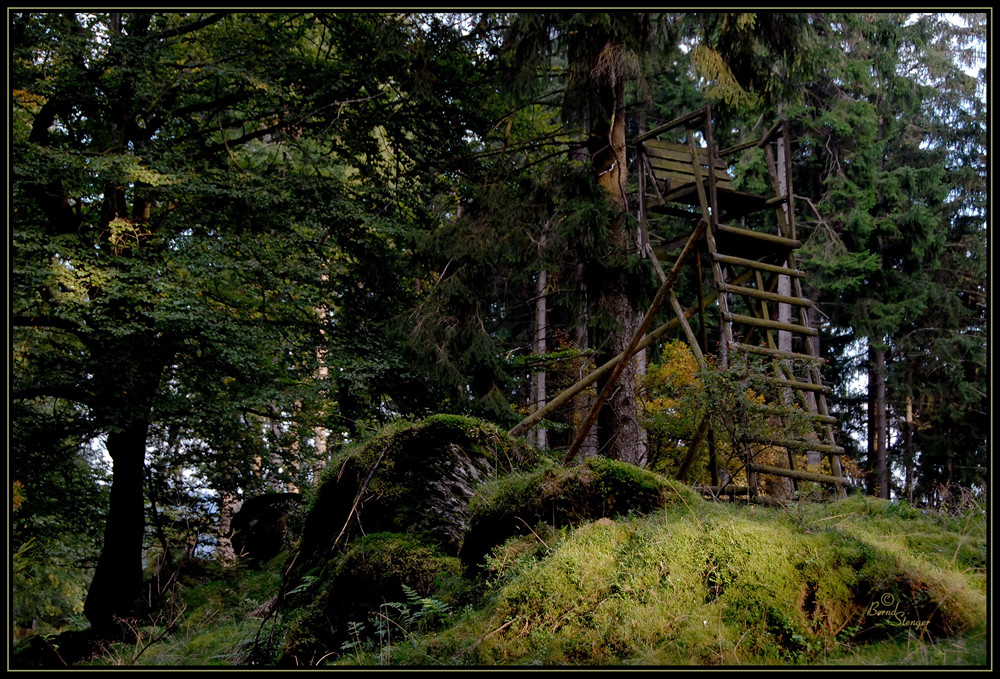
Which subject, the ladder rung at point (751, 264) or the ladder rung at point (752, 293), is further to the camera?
the ladder rung at point (751, 264)

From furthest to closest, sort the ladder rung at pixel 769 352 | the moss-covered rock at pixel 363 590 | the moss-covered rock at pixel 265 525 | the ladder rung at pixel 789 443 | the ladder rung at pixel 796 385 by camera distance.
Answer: the moss-covered rock at pixel 265 525
the ladder rung at pixel 769 352
the ladder rung at pixel 796 385
the ladder rung at pixel 789 443
the moss-covered rock at pixel 363 590

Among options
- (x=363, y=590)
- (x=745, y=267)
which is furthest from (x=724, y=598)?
(x=745, y=267)

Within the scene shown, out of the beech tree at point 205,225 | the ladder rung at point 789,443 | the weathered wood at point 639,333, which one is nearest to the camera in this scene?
the ladder rung at point 789,443

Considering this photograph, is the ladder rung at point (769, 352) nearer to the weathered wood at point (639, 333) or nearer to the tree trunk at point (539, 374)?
the weathered wood at point (639, 333)

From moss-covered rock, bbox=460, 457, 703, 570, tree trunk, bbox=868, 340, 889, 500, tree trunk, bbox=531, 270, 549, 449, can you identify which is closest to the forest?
moss-covered rock, bbox=460, 457, 703, 570

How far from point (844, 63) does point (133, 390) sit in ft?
60.3

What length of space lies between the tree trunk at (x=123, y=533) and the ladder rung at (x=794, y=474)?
882 centimetres

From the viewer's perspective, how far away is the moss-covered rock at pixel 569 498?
512 centimetres

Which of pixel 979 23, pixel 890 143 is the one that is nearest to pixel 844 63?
pixel 979 23

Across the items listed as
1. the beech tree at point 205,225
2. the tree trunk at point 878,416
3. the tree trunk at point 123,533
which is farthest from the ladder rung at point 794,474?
the tree trunk at point 878,416

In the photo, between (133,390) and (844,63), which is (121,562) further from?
(844,63)

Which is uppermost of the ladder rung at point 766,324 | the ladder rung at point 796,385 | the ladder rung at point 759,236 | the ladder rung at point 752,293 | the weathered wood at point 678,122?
the weathered wood at point 678,122

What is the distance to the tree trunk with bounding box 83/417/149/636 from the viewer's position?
10867 millimetres

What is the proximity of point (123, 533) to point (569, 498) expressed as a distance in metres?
8.93
